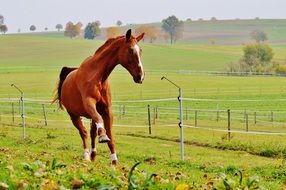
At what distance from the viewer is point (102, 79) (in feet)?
30.9

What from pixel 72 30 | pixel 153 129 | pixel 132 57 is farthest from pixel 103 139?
pixel 72 30

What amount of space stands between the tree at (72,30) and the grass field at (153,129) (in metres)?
40.9

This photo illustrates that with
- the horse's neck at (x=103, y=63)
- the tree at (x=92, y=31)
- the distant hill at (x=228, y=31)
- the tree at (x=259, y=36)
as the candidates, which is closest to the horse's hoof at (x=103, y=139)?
the horse's neck at (x=103, y=63)

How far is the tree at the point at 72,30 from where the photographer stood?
17525 cm

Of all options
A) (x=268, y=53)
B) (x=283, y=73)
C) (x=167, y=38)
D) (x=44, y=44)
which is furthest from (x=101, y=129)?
(x=167, y=38)

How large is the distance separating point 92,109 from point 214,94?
172ft

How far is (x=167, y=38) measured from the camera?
17388cm

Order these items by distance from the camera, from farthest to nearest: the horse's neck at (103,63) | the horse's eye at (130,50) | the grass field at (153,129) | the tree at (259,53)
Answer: the tree at (259,53) → the horse's neck at (103,63) → the horse's eye at (130,50) → the grass field at (153,129)

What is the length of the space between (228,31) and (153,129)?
154298 millimetres

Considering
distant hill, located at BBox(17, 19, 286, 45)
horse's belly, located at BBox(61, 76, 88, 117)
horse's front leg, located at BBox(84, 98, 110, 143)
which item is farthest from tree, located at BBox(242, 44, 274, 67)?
horse's front leg, located at BBox(84, 98, 110, 143)

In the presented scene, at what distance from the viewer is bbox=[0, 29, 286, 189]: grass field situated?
531cm

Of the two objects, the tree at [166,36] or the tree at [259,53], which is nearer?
the tree at [259,53]

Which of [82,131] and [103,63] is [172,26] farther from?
[103,63]

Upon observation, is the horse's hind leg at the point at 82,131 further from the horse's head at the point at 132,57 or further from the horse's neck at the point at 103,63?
the horse's head at the point at 132,57
